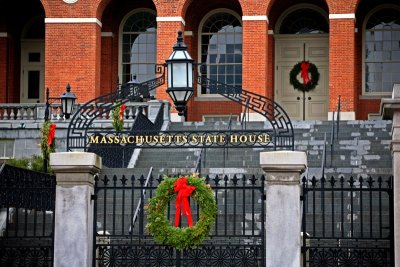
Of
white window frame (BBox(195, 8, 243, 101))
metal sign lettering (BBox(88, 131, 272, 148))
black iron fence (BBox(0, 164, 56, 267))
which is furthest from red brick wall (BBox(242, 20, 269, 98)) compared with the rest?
black iron fence (BBox(0, 164, 56, 267))

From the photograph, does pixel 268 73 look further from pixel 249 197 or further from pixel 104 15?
pixel 249 197

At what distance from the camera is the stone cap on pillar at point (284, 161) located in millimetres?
15336

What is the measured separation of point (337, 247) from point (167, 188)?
2392mm

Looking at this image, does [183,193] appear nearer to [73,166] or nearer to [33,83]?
[73,166]

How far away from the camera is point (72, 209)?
1587 centimetres

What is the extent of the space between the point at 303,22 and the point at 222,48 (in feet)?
9.07

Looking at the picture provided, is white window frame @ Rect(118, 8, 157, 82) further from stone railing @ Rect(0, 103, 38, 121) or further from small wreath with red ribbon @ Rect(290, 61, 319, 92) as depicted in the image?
stone railing @ Rect(0, 103, 38, 121)

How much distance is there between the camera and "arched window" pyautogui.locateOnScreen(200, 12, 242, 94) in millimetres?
38250

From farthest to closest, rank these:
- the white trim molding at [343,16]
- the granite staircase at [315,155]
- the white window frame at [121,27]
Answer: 1. the white window frame at [121,27]
2. the white trim molding at [343,16]
3. the granite staircase at [315,155]

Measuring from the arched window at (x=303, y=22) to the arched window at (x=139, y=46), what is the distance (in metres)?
4.20

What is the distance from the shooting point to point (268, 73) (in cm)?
3750

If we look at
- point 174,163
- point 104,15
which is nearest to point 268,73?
point 104,15

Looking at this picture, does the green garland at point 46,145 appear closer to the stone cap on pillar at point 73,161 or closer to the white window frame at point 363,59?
the stone cap on pillar at point 73,161

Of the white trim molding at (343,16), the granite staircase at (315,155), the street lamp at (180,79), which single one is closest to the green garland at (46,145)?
the granite staircase at (315,155)
